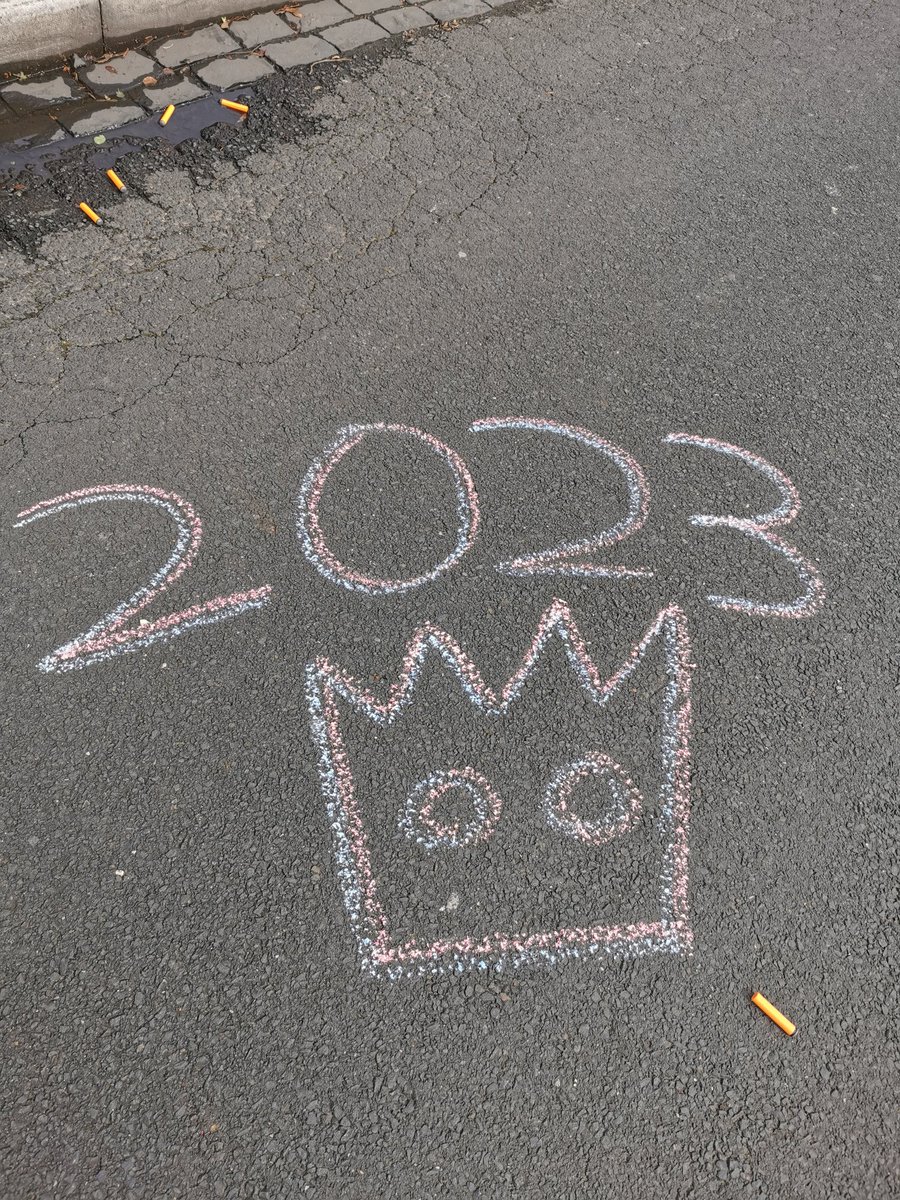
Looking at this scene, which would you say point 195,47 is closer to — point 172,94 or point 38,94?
point 172,94

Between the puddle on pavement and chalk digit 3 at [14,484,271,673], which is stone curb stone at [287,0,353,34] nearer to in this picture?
the puddle on pavement

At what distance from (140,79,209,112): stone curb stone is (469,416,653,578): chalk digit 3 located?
8.00ft

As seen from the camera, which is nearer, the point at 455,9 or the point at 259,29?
the point at 259,29

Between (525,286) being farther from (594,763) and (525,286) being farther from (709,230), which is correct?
(594,763)

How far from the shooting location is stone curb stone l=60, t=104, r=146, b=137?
14.7ft

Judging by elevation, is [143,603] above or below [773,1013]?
above

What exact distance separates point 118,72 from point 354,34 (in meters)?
1.21

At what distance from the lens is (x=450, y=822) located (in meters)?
2.58

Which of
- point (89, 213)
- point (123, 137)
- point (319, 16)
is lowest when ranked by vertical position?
point (89, 213)

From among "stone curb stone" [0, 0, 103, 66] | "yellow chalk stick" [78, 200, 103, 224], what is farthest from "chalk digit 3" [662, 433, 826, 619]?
"stone curb stone" [0, 0, 103, 66]

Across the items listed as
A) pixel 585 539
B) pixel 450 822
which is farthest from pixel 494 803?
pixel 585 539

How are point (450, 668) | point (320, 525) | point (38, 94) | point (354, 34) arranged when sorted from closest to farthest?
1. point (450, 668)
2. point (320, 525)
3. point (38, 94)
4. point (354, 34)

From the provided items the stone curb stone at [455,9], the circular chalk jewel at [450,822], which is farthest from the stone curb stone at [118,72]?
the circular chalk jewel at [450,822]

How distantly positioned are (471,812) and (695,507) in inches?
53.8
